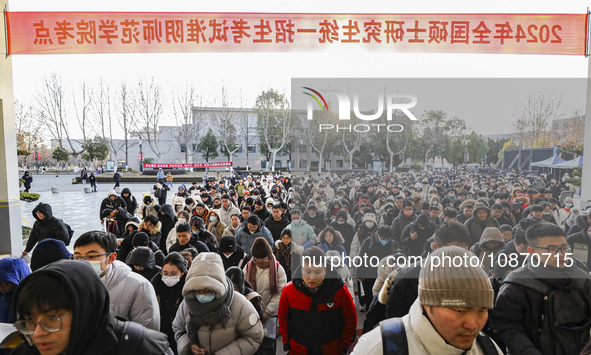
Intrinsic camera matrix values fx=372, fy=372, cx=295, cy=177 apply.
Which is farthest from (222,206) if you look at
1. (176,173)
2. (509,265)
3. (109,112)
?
(109,112)

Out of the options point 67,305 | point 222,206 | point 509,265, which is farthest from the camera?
point 222,206

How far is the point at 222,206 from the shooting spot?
23.4 ft

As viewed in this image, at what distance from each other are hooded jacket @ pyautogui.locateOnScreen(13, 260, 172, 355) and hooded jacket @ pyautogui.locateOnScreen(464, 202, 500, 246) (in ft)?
14.3

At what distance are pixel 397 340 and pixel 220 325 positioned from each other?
49.6 inches

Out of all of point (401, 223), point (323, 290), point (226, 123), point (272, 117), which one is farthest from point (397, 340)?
point (226, 123)

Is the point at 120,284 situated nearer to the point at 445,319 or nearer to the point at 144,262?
the point at 144,262

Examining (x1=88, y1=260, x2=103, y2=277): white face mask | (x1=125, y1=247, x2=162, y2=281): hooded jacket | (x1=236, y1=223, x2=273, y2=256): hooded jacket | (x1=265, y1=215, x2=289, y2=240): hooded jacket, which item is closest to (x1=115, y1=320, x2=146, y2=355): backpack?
(x1=88, y1=260, x2=103, y2=277): white face mask

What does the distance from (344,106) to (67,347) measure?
115 inches

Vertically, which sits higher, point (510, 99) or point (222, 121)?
point (222, 121)

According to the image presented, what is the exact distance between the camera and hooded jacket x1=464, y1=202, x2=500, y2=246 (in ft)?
15.2

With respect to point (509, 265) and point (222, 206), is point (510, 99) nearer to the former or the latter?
point (509, 265)

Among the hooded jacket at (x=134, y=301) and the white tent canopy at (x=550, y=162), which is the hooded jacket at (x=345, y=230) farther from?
the hooded jacket at (x=134, y=301)

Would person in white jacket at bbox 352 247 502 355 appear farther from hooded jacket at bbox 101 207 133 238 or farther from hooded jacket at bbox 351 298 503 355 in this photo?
hooded jacket at bbox 101 207 133 238

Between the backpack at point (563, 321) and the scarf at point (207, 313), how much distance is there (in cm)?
157
